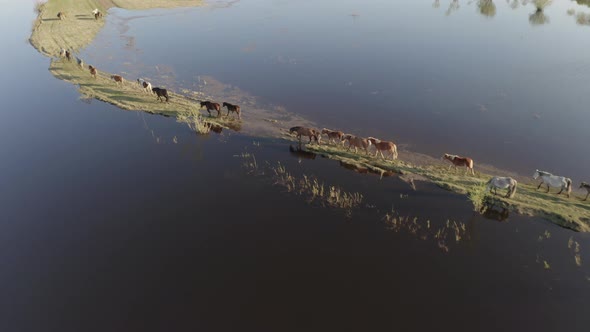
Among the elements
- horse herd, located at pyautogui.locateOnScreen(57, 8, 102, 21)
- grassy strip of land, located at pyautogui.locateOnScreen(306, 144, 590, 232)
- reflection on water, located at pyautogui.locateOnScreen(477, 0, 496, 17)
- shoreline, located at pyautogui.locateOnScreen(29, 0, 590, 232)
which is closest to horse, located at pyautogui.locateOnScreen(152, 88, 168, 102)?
shoreline, located at pyautogui.locateOnScreen(29, 0, 590, 232)

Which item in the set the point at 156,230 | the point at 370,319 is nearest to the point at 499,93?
the point at 370,319

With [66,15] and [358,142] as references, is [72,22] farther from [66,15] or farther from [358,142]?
[358,142]

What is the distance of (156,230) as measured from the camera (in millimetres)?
14219

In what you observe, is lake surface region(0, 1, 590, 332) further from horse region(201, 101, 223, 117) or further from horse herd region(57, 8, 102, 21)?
horse herd region(57, 8, 102, 21)

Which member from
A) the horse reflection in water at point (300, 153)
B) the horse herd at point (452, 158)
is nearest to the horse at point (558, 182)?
the horse herd at point (452, 158)

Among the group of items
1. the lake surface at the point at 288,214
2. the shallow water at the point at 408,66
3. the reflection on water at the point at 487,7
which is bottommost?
the lake surface at the point at 288,214

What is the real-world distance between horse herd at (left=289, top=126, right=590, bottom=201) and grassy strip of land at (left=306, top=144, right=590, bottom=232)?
0.38 m

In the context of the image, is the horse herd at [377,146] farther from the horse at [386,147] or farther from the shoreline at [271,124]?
the shoreline at [271,124]

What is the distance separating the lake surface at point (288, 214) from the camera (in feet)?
36.3

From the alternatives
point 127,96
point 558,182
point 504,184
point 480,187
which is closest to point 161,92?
point 127,96

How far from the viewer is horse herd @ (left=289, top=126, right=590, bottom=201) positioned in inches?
602

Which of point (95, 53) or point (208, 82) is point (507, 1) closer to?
point (208, 82)

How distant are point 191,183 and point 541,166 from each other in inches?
714

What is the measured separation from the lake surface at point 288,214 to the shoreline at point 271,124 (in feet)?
2.55
